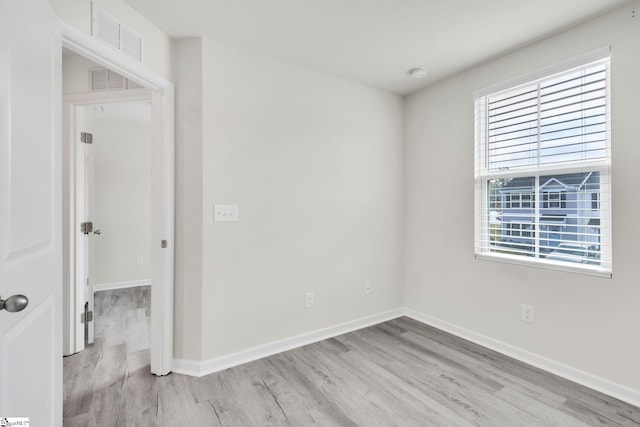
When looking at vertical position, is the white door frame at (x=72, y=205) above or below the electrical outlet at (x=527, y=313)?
above

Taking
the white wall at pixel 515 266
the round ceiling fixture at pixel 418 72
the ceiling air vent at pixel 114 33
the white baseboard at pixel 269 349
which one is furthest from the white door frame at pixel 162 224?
the white wall at pixel 515 266

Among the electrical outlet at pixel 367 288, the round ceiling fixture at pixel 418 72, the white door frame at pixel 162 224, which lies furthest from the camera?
the electrical outlet at pixel 367 288

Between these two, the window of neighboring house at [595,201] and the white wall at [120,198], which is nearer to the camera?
the window of neighboring house at [595,201]

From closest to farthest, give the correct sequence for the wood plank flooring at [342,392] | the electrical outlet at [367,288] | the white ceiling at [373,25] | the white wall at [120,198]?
the wood plank flooring at [342,392], the white ceiling at [373,25], the electrical outlet at [367,288], the white wall at [120,198]

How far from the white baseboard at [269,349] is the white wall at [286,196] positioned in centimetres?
6

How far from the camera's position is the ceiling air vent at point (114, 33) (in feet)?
5.29

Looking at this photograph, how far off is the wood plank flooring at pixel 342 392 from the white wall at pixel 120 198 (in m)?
2.08

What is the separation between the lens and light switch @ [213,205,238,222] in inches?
88.0

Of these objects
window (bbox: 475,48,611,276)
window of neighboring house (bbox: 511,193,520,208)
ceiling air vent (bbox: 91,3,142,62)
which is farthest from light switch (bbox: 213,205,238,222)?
window of neighboring house (bbox: 511,193,520,208)

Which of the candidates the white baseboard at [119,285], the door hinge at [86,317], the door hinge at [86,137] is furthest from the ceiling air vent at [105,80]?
the white baseboard at [119,285]

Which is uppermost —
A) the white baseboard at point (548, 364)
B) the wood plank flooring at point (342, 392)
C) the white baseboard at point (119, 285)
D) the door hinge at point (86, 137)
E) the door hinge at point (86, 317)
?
the door hinge at point (86, 137)
